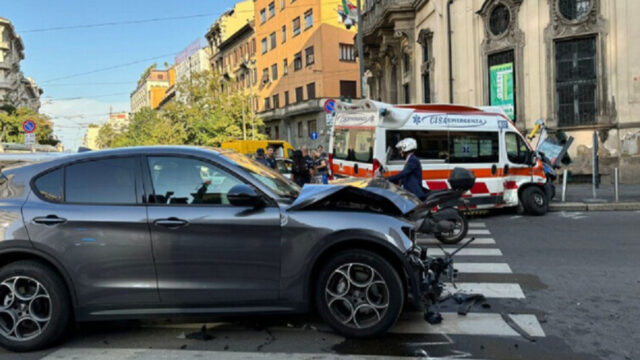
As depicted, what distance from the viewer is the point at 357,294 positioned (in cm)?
430

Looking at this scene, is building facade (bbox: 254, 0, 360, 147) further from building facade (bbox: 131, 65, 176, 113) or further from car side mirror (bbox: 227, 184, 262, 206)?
building facade (bbox: 131, 65, 176, 113)

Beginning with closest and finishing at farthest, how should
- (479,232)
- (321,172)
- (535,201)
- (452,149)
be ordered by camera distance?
(479,232), (452,149), (535,201), (321,172)

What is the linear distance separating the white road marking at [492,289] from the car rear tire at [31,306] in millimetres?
3689

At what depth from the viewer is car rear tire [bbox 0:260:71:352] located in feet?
13.9

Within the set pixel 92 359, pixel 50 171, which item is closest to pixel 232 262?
pixel 92 359

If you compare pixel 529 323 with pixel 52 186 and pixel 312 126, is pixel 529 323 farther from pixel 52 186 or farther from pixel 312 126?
pixel 312 126

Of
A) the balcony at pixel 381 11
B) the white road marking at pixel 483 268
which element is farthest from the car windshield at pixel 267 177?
the balcony at pixel 381 11

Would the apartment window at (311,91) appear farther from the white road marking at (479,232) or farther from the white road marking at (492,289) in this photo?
the white road marking at (492,289)

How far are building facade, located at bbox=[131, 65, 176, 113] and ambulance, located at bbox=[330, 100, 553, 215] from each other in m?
121

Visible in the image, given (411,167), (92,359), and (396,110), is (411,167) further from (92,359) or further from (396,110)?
(92,359)

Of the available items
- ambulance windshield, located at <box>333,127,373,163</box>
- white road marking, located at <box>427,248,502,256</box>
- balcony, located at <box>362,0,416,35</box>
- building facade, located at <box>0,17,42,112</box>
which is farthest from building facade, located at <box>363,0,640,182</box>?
building facade, located at <box>0,17,42,112</box>

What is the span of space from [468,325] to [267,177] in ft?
7.19

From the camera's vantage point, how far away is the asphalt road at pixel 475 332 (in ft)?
13.4

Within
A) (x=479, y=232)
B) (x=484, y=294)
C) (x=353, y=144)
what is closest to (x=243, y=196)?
(x=484, y=294)
